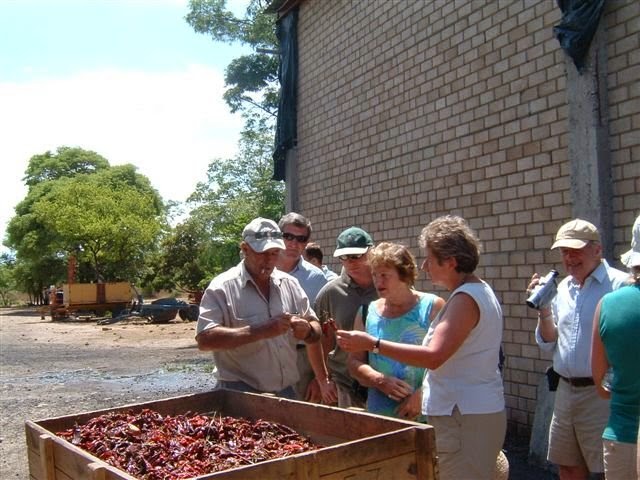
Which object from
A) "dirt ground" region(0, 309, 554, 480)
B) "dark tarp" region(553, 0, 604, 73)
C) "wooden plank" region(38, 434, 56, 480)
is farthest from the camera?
"dirt ground" region(0, 309, 554, 480)

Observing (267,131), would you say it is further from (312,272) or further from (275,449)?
(275,449)

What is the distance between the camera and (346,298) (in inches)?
183

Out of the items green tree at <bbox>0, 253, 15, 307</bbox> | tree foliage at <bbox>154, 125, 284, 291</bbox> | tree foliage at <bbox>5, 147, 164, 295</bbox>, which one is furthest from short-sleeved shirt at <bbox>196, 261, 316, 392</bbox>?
green tree at <bbox>0, 253, 15, 307</bbox>

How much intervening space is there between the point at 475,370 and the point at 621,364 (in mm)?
643

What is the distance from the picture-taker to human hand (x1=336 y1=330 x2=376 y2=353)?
344 centimetres

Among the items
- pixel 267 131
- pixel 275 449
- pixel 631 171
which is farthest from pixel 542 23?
pixel 267 131

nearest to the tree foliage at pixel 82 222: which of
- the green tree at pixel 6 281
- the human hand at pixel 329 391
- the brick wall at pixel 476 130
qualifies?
the green tree at pixel 6 281

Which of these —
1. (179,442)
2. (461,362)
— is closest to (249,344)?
(179,442)

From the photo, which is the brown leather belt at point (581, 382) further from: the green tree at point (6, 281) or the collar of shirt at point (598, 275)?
the green tree at point (6, 281)

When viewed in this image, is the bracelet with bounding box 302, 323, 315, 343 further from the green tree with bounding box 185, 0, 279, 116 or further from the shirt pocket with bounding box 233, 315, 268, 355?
the green tree with bounding box 185, 0, 279, 116

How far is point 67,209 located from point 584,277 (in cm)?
3516

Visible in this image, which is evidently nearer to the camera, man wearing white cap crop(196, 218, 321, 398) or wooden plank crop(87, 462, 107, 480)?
wooden plank crop(87, 462, 107, 480)

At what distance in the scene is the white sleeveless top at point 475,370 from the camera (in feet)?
10.6

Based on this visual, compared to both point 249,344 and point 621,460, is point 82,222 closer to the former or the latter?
point 249,344
